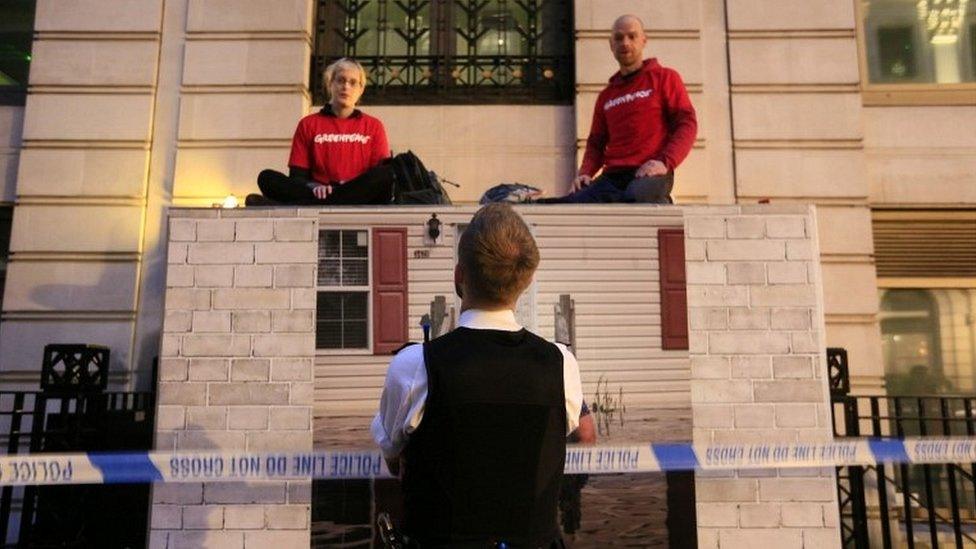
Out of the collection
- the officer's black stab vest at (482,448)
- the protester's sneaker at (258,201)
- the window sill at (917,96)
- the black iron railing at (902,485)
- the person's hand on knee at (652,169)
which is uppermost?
the window sill at (917,96)

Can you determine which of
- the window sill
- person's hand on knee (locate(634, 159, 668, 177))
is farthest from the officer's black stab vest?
the window sill

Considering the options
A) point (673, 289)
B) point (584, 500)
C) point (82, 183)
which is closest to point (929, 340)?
point (673, 289)

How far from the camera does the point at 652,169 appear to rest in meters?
4.62

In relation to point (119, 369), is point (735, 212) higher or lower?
higher

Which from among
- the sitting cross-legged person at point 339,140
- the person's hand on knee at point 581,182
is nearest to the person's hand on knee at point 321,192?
the sitting cross-legged person at point 339,140

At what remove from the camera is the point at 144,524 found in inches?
236

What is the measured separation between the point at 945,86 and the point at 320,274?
8295mm

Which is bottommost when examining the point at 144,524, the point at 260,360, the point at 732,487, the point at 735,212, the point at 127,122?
the point at 144,524

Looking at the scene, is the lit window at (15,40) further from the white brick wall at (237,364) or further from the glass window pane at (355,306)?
the glass window pane at (355,306)

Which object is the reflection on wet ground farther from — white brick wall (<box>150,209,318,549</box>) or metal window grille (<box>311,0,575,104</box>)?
metal window grille (<box>311,0,575,104</box>)

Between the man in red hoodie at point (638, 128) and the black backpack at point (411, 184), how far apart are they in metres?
0.83

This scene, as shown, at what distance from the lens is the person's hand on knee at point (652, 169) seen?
4.62 meters

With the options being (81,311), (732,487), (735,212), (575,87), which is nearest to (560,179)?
(575,87)

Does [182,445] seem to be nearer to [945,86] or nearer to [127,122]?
[127,122]
